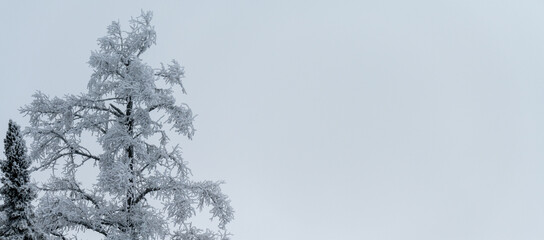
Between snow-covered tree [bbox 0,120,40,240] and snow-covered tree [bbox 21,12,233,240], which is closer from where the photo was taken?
snow-covered tree [bbox 0,120,40,240]

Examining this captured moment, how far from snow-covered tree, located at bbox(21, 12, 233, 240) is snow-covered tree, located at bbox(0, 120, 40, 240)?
1.53 metres

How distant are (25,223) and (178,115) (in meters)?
3.36

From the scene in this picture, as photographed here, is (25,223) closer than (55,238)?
Yes

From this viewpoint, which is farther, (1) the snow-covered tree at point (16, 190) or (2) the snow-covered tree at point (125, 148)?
(2) the snow-covered tree at point (125, 148)

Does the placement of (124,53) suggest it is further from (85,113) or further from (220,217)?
(220,217)

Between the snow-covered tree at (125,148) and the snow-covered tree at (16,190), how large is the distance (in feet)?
5.01

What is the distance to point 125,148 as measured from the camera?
1560 centimetres

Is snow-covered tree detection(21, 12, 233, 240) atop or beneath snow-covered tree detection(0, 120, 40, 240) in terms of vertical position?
atop

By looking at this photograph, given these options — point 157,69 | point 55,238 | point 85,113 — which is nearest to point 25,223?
point 55,238

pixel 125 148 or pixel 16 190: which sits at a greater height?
pixel 125 148

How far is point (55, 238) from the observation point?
15109mm

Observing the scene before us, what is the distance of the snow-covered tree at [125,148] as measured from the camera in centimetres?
1522

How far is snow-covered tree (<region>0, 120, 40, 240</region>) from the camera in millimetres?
13023

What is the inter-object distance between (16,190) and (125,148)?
2.69 meters
